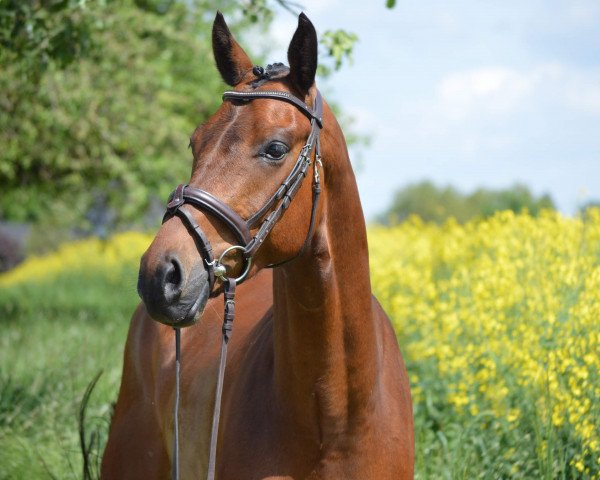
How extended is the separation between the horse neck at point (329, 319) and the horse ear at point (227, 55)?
41 centimetres

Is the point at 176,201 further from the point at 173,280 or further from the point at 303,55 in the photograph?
the point at 303,55

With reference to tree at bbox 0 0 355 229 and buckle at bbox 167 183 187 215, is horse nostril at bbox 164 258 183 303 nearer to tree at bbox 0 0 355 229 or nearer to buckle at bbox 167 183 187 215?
buckle at bbox 167 183 187 215

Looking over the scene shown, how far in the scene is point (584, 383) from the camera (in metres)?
3.68

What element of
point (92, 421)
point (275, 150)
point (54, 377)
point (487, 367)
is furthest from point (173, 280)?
point (54, 377)

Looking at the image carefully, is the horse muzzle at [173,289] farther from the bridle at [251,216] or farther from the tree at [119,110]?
the tree at [119,110]

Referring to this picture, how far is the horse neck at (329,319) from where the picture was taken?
105 inches

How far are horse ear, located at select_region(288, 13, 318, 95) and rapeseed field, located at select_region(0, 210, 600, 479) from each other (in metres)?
0.89

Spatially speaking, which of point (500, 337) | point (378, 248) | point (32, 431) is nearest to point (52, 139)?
point (378, 248)

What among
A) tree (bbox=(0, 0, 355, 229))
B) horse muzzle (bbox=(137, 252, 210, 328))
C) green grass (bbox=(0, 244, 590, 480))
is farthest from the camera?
tree (bbox=(0, 0, 355, 229))

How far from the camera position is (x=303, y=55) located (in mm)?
2566

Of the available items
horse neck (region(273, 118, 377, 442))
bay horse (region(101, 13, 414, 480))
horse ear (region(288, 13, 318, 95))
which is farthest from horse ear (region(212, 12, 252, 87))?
horse neck (region(273, 118, 377, 442))

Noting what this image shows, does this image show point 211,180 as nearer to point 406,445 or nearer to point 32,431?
point 406,445

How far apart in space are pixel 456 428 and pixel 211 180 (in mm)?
2825

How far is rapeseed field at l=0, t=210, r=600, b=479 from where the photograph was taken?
152 inches
